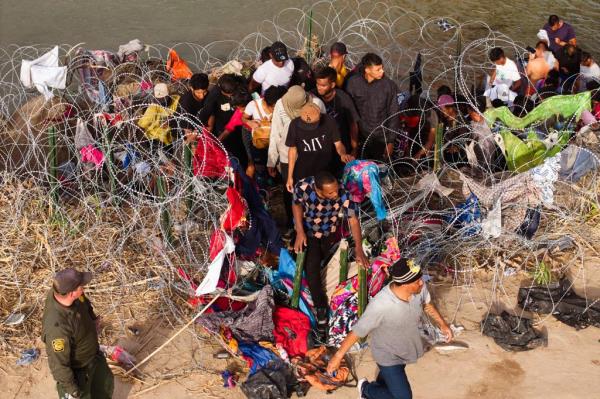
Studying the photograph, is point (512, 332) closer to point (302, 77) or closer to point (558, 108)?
point (558, 108)

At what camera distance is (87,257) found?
7102mm

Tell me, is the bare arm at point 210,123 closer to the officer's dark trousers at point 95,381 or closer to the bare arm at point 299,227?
the bare arm at point 299,227

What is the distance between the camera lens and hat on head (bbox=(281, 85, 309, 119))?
7.02 m

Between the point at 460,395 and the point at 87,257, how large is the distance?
11.9 feet

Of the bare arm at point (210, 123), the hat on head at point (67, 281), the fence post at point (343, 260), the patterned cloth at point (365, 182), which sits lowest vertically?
the fence post at point (343, 260)

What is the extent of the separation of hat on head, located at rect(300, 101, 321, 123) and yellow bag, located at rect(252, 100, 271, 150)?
3.52ft

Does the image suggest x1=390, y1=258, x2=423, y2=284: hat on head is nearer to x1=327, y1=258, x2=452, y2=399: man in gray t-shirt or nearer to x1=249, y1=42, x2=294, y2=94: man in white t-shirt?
x1=327, y1=258, x2=452, y2=399: man in gray t-shirt

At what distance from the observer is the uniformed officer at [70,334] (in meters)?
4.75

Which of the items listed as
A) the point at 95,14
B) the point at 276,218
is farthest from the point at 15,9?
the point at 276,218

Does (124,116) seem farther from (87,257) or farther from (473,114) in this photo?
(473,114)

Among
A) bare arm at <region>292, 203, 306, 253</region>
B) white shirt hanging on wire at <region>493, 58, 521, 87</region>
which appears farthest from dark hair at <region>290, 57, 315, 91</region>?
bare arm at <region>292, 203, 306, 253</region>

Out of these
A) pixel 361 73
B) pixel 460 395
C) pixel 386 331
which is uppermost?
pixel 361 73

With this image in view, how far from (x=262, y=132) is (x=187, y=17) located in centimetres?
900

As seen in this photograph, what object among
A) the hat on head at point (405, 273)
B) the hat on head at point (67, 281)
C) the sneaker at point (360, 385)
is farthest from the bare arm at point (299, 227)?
the hat on head at point (67, 281)
